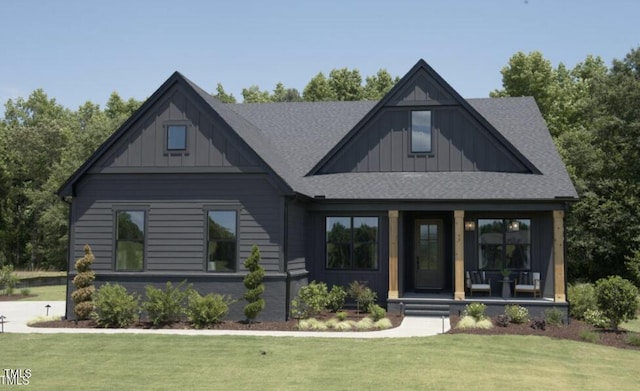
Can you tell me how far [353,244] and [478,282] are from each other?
A: 427cm

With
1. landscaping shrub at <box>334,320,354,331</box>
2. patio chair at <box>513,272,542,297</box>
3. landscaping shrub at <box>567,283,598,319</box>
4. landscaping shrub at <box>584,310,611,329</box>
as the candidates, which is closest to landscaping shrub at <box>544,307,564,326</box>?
landscaping shrub at <box>584,310,611,329</box>

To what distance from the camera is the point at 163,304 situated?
18.3 meters

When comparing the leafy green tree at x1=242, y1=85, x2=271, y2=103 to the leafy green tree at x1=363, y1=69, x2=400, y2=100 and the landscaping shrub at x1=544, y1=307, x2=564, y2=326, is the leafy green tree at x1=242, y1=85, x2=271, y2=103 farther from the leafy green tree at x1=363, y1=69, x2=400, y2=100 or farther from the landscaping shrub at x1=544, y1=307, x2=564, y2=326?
the landscaping shrub at x1=544, y1=307, x2=564, y2=326

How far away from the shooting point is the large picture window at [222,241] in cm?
1961

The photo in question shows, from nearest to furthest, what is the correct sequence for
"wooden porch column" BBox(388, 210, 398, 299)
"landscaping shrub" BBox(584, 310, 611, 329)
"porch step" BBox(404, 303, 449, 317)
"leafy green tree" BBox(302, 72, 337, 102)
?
"landscaping shrub" BBox(584, 310, 611, 329), "porch step" BBox(404, 303, 449, 317), "wooden porch column" BBox(388, 210, 398, 299), "leafy green tree" BBox(302, 72, 337, 102)

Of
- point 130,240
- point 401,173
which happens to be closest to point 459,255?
point 401,173

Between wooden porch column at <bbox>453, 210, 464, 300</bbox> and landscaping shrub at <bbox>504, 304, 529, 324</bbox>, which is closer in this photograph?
landscaping shrub at <bbox>504, 304, 529, 324</bbox>

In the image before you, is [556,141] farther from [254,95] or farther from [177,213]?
[254,95]

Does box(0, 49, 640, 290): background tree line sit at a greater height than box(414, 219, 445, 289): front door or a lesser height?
greater

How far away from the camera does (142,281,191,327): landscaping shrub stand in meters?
18.3

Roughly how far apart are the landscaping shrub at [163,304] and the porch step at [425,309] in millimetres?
6743

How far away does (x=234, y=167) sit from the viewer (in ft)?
64.5

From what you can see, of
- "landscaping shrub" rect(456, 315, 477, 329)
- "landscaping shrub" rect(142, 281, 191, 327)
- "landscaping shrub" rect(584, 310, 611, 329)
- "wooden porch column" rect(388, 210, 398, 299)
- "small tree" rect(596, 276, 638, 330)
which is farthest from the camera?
"wooden porch column" rect(388, 210, 398, 299)

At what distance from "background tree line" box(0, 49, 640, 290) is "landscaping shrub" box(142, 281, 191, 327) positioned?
16.2 metres
